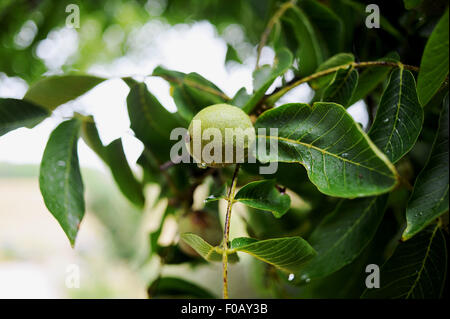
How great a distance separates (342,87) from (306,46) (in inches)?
7.8


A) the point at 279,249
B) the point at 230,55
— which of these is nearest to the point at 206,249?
the point at 279,249

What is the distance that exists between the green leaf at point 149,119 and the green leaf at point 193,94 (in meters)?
0.08

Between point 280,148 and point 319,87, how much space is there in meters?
0.20

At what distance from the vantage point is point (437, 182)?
0.39 m

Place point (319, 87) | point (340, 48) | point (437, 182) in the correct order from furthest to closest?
1. point (340, 48)
2. point (319, 87)
3. point (437, 182)

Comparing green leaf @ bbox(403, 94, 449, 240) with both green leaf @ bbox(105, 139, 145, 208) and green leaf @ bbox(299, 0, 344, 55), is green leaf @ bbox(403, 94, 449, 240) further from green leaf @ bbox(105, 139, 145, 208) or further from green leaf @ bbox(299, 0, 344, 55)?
green leaf @ bbox(105, 139, 145, 208)

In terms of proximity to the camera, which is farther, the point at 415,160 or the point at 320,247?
the point at 415,160

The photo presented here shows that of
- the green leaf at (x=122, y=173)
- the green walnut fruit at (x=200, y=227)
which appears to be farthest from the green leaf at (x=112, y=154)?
the green walnut fruit at (x=200, y=227)

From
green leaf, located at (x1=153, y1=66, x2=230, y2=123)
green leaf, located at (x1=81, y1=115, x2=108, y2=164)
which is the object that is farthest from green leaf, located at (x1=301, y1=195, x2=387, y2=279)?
green leaf, located at (x1=81, y1=115, x2=108, y2=164)

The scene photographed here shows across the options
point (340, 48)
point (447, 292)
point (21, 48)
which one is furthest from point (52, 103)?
point (21, 48)

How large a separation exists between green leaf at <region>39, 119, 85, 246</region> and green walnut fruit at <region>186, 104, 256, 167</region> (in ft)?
0.69

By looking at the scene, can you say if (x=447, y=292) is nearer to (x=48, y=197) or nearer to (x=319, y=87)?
(x=319, y=87)

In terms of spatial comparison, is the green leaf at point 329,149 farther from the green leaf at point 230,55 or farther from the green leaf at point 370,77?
the green leaf at point 230,55

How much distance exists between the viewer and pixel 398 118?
441 millimetres
